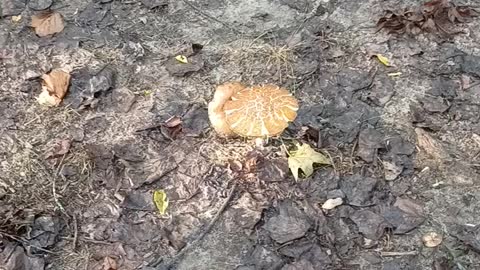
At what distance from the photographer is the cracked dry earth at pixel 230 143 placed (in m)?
3.45

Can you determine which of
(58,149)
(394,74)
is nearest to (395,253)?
(394,74)

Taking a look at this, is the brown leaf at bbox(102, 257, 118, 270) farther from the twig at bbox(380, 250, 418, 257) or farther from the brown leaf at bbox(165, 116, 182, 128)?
the twig at bbox(380, 250, 418, 257)

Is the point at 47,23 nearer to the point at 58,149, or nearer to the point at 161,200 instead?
the point at 58,149

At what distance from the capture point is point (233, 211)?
361 centimetres

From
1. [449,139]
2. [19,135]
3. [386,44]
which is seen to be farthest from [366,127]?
[19,135]

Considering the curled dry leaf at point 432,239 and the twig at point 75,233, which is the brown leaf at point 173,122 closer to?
the twig at point 75,233

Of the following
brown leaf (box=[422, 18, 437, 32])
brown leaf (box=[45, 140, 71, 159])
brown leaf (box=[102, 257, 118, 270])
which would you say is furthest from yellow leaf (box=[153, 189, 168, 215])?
brown leaf (box=[422, 18, 437, 32])

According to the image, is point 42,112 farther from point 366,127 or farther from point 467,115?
point 467,115

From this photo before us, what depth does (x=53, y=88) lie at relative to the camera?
418 cm

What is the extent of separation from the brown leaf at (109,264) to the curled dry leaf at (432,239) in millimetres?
1582

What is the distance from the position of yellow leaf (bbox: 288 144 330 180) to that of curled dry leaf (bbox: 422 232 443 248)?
2.21ft

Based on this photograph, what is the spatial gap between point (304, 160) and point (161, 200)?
0.82 m

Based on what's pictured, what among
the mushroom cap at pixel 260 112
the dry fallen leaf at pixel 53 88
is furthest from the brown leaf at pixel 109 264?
the dry fallen leaf at pixel 53 88

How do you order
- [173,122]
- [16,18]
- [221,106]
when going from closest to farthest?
[221,106], [173,122], [16,18]
